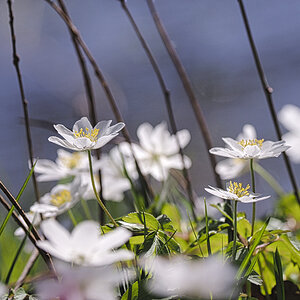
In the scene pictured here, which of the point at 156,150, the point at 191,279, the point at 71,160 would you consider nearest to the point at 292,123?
the point at 156,150

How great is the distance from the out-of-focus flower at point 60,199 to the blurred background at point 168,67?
3.20 meters

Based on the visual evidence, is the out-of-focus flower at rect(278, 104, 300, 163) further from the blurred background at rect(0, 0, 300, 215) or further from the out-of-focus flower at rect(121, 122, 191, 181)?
the blurred background at rect(0, 0, 300, 215)

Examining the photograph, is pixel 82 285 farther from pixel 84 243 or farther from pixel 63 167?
pixel 63 167

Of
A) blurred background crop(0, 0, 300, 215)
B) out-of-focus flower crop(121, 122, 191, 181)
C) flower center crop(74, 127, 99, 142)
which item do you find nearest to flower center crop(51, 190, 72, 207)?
flower center crop(74, 127, 99, 142)

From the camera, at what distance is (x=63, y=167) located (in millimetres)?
625

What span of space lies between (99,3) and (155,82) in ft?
4.12

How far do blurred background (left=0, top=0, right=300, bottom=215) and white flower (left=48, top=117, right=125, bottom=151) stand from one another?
330cm

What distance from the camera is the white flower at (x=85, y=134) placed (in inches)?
13.6

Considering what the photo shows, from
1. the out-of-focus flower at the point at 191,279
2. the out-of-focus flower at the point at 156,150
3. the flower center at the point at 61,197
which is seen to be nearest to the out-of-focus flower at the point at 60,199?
the flower center at the point at 61,197

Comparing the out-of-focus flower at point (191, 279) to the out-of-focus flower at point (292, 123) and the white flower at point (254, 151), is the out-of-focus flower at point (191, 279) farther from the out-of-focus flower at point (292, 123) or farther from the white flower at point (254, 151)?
the out-of-focus flower at point (292, 123)

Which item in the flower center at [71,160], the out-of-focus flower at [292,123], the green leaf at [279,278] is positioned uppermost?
the flower center at [71,160]

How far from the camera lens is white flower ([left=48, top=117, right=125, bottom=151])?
35 centimetres

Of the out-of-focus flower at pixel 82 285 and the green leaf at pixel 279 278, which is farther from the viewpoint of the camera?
the green leaf at pixel 279 278

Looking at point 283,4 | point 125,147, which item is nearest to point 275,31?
point 283,4
